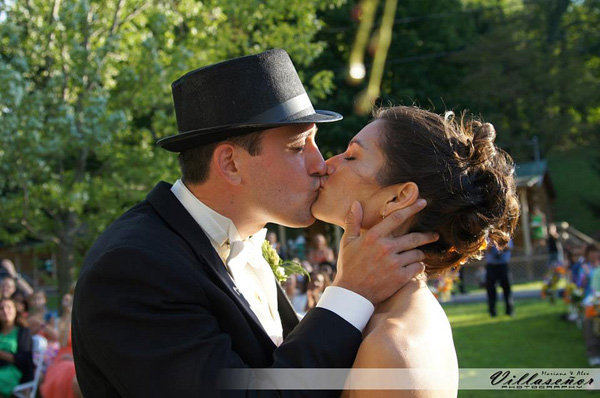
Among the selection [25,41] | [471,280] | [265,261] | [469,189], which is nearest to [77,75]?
[25,41]

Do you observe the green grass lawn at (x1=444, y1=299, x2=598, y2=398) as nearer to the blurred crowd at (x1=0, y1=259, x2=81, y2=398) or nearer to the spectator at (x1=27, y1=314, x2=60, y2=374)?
the blurred crowd at (x1=0, y1=259, x2=81, y2=398)

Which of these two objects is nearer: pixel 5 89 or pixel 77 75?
pixel 5 89

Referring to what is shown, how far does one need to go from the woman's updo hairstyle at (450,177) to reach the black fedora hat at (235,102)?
0.36m

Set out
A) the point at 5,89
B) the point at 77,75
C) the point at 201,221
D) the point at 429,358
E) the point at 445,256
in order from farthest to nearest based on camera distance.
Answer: the point at 77,75, the point at 5,89, the point at 445,256, the point at 201,221, the point at 429,358

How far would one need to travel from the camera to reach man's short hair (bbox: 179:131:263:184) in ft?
9.14

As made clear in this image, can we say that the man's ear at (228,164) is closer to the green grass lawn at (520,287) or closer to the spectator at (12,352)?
the spectator at (12,352)

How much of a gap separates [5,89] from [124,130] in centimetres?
207

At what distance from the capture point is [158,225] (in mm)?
2629

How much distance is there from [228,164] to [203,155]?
4.3 inches

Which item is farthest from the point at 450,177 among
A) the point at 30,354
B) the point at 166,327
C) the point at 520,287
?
the point at 520,287

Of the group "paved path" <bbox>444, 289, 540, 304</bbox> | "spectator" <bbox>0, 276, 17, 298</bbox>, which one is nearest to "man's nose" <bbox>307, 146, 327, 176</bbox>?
"spectator" <bbox>0, 276, 17, 298</bbox>

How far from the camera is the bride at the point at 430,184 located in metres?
2.87

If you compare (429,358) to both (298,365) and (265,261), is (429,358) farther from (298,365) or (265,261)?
(265,261)

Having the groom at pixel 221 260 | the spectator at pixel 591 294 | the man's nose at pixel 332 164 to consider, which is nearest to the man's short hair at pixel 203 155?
the groom at pixel 221 260
